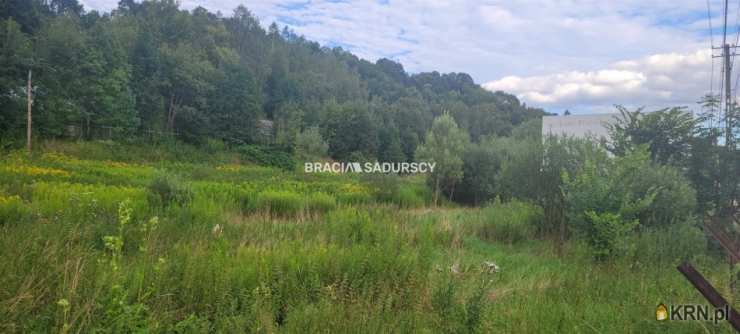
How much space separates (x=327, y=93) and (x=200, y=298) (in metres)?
70.3

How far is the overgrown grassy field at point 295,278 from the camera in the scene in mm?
2842

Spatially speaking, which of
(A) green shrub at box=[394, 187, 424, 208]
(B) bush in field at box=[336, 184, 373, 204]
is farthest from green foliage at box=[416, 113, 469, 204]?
(B) bush in field at box=[336, 184, 373, 204]

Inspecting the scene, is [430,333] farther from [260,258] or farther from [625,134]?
[625,134]

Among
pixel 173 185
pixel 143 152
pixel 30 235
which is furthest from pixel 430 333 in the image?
pixel 143 152

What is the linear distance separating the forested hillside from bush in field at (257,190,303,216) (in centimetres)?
2213

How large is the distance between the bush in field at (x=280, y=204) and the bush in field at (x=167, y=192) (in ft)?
6.82

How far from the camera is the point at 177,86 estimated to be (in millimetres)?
39969

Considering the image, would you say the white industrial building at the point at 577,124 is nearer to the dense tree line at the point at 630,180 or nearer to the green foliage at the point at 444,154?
the green foliage at the point at 444,154

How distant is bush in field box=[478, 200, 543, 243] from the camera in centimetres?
952

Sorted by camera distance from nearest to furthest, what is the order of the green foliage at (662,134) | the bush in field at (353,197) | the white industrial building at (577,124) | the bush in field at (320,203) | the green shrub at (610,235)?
the green shrub at (610,235), the green foliage at (662,134), the bush in field at (320,203), the bush in field at (353,197), the white industrial building at (577,124)

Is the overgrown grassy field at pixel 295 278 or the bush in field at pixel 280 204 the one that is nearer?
the overgrown grassy field at pixel 295 278

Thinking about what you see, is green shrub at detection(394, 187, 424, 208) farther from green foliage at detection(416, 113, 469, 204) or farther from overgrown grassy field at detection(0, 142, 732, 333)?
overgrown grassy field at detection(0, 142, 732, 333)

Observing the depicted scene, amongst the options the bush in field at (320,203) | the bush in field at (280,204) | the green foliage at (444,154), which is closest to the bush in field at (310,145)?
the green foliage at (444,154)

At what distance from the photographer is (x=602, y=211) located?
6.82m
